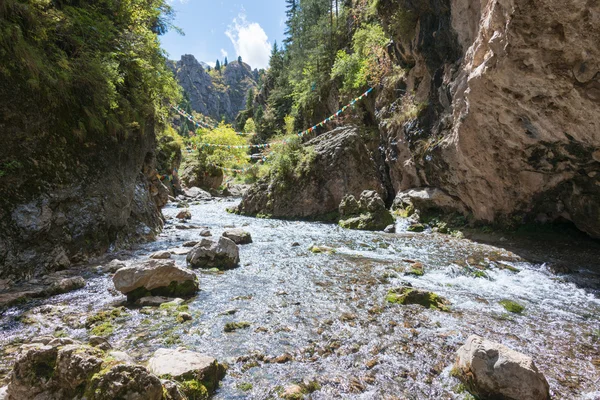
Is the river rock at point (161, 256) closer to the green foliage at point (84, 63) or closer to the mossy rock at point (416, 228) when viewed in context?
the green foliage at point (84, 63)

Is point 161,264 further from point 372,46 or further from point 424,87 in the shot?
point 372,46

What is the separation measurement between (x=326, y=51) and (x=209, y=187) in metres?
20.0

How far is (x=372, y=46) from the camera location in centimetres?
2069

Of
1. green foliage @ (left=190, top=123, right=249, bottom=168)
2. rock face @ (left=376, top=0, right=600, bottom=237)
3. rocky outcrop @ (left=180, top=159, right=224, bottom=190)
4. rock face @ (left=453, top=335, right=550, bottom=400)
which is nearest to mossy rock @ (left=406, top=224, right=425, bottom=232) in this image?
rock face @ (left=376, top=0, right=600, bottom=237)

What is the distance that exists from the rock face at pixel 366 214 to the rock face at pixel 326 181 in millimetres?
1980

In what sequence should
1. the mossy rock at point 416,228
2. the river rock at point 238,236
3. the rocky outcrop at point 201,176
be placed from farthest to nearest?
the rocky outcrop at point 201,176 → the mossy rock at point 416,228 → the river rock at point 238,236

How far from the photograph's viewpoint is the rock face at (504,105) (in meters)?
6.26

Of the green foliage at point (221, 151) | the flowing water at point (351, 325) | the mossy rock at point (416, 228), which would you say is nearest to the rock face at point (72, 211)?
the flowing water at point (351, 325)

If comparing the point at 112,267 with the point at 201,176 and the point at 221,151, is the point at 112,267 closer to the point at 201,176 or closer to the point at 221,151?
the point at 201,176

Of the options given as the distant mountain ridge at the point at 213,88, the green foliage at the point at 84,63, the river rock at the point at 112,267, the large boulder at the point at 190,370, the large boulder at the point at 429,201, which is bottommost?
the river rock at the point at 112,267

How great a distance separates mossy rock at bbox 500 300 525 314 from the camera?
17.0ft

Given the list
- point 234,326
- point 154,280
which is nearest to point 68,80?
point 154,280

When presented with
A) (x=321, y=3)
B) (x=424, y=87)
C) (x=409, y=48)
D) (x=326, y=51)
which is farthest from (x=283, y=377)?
(x=321, y=3)

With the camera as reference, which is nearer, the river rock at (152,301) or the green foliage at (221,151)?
the river rock at (152,301)
